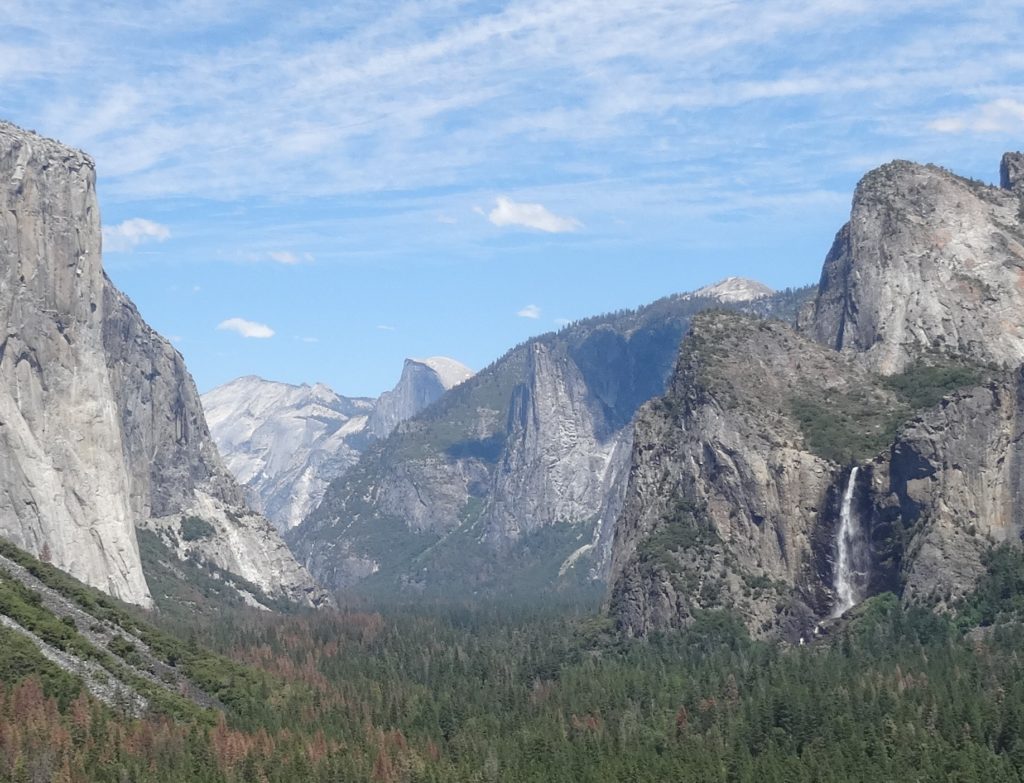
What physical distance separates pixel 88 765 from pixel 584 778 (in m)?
51.2

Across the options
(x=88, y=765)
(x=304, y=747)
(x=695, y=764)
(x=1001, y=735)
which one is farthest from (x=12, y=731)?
(x=1001, y=735)

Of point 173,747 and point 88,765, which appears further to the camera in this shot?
point 173,747

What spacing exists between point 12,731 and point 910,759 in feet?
304

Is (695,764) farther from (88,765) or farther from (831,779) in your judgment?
(88,765)

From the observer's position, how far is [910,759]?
191m

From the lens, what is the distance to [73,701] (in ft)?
651

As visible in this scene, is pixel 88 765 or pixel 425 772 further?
pixel 425 772

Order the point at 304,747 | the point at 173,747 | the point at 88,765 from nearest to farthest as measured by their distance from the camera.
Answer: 1. the point at 88,765
2. the point at 173,747
3. the point at 304,747

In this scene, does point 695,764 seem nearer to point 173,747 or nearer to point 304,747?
point 304,747

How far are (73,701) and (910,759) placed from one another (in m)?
91.1

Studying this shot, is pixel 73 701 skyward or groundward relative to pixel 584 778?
skyward

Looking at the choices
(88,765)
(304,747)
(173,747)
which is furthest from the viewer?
(304,747)

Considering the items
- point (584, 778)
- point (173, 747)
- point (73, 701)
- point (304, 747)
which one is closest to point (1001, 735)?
point (584, 778)

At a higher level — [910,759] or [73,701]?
[73,701]
